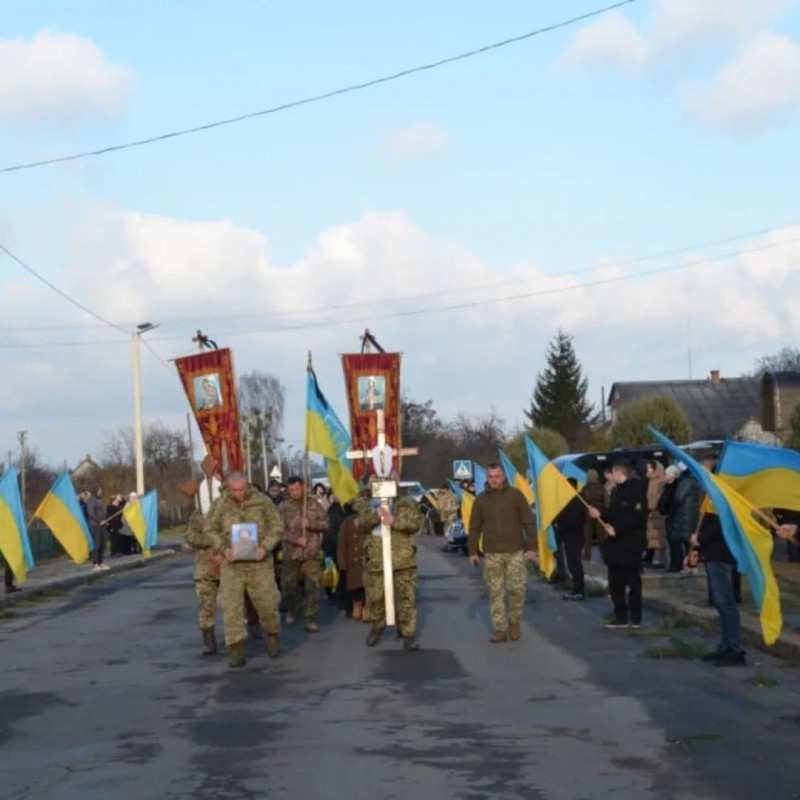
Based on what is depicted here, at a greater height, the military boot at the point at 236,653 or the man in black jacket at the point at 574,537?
the man in black jacket at the point at 574,537

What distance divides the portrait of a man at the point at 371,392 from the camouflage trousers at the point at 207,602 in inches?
307

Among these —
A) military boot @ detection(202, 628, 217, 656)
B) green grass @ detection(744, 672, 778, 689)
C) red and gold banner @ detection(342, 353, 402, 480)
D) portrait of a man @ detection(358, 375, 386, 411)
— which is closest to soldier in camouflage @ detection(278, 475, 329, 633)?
military boot @ detection(202, 628, 217, 656)

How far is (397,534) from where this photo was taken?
53.6 ft

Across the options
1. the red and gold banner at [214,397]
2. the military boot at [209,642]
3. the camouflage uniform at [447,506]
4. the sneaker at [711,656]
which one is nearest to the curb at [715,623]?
the sneaker at [711,656]

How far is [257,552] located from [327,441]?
6.15 m

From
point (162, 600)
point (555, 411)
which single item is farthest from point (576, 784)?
point (555, 411)

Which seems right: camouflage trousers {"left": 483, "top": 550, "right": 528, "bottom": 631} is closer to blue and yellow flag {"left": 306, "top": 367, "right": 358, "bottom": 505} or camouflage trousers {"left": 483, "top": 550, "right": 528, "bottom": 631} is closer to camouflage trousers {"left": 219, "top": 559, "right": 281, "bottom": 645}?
camouflage trousers {"left": 219, "top": 559, "right": 281, "bottom": 645}

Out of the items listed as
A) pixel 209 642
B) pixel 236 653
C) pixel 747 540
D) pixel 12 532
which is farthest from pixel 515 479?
pixel 747 540

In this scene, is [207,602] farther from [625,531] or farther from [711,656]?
[711,656]

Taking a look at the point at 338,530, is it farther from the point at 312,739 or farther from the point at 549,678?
the point at 312,739

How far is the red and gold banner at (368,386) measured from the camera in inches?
918

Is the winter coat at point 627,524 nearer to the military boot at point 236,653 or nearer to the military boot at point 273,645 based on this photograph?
the military boot at point 273,645

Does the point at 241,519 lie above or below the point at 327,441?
below

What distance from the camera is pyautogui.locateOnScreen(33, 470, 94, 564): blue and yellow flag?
84.2ft
